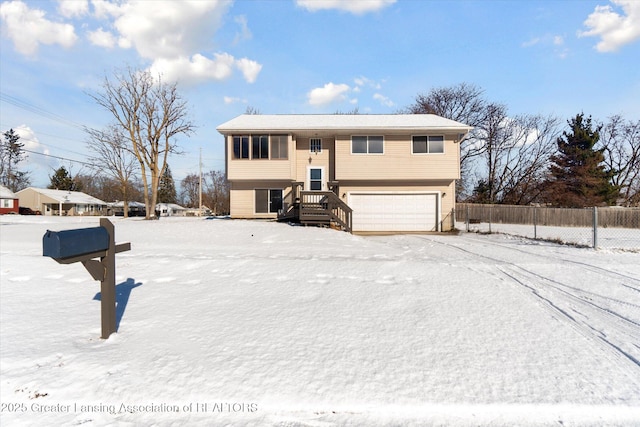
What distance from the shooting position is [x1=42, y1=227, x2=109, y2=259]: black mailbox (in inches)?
108

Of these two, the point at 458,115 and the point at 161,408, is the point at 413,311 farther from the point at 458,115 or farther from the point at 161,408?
the point at 458,115

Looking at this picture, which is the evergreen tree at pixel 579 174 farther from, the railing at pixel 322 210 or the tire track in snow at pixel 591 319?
the tire track in snow at pixel 591 319

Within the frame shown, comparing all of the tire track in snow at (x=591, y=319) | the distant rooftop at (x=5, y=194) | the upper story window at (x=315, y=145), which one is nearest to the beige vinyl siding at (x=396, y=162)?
the upper story window at (x=315, y=145)

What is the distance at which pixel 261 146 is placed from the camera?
17.2 metres

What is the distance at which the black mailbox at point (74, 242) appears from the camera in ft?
9.04

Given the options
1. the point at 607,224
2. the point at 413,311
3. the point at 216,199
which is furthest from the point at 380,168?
the point at 216,199

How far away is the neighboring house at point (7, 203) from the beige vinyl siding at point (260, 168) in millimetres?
43232

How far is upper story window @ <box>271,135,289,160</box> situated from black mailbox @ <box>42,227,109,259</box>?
46.4ft

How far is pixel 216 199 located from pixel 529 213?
178ft

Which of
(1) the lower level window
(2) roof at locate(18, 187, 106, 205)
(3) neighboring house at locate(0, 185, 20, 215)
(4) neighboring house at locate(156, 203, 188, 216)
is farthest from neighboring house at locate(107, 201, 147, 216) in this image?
(1) the lower level window

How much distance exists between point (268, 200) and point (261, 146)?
311 cm

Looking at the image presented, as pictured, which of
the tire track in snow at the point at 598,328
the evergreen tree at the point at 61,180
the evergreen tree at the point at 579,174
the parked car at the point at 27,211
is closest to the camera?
the tire track in snow at the point at 598,328

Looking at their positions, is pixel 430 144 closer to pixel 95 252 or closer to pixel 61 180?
pixel 95 252

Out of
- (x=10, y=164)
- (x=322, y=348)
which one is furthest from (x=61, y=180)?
(x=322, y=348)
